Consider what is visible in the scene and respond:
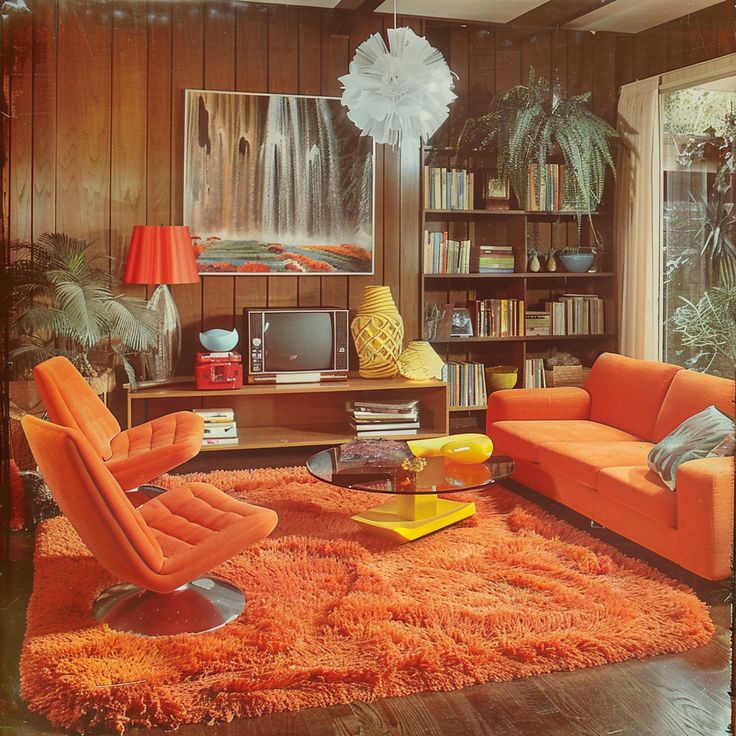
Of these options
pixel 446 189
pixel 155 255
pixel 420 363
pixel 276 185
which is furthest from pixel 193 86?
pixel 420 363

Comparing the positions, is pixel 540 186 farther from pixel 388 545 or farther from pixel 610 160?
pixel 388 545

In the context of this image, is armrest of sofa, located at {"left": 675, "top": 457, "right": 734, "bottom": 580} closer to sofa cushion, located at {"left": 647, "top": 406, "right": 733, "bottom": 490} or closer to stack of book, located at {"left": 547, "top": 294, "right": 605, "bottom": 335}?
sofa cushion, located at {"left": 647, "top": 406, "right": 733, "bottom": 490}

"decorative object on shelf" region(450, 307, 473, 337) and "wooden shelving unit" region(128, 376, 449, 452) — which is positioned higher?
"decorative object on shelf" region(450, 307, 473, 337)

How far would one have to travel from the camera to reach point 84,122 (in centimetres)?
325

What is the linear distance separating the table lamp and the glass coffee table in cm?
109

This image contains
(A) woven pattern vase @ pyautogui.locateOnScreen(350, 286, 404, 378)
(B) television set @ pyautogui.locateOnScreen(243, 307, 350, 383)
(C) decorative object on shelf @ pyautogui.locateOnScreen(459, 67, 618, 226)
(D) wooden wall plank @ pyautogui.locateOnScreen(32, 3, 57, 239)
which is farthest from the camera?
(A) woven pattern vase @ pyautogui.locateOnScreen(350, 286, 404, 378)

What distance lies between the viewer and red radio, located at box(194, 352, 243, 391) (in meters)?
4.07

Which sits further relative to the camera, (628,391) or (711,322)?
(628,391)

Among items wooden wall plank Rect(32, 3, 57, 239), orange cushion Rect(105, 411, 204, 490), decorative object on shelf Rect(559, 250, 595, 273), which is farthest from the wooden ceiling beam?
orange cushion Rect(105, 411, 204, 490)

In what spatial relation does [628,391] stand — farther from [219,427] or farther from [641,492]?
[219,427]

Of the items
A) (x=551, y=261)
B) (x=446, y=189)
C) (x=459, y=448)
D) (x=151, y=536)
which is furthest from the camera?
(x=446, y=189)

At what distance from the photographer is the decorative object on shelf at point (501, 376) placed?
421 centimetres

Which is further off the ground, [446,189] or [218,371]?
[446,189]

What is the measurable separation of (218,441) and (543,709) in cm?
237
